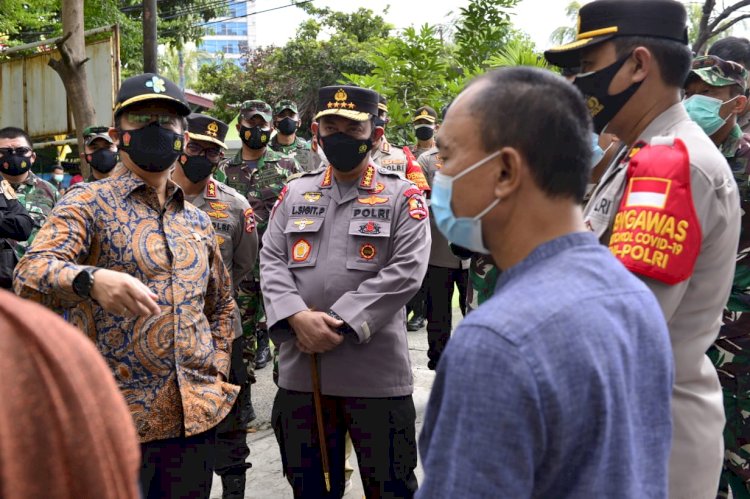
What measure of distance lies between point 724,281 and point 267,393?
5.13 metres

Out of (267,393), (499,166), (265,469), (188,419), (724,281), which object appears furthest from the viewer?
(267,393)

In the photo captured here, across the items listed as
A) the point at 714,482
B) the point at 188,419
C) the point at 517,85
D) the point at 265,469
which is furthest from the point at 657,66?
the point at 265,469

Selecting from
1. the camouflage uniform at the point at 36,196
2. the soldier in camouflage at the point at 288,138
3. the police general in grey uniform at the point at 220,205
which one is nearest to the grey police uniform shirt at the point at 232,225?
the police general in grey uniform at the point at 220,205

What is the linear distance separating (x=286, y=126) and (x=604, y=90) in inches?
254

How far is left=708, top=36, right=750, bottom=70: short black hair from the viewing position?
5090 millimetres

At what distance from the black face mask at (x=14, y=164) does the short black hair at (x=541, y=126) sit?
610cm

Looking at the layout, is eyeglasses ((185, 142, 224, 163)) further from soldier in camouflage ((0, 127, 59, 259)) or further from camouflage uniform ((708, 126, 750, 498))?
camouflage uniform ((708, 126, 750, 498))

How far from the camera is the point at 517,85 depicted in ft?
5.00

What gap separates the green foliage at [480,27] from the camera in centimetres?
1027

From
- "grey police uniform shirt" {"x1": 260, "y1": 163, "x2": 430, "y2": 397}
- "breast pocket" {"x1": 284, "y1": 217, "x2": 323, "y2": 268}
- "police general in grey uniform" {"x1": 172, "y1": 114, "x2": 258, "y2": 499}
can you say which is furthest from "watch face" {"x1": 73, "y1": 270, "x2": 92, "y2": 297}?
"police general in grey uniform" {"x1": 172, "y1": 114, "x2": 258, "y2": 499}

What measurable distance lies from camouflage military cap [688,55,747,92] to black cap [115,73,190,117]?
253 cm

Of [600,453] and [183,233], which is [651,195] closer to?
[600,453]

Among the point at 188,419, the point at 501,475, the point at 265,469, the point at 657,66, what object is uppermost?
the point at 657,66

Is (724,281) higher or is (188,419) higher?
(724,281)
